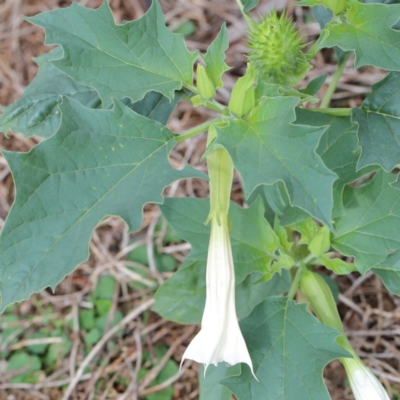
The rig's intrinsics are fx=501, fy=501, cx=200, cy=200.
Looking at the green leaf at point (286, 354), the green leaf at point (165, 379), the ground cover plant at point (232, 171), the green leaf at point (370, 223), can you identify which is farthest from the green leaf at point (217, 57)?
the green leaf at point (165, 379)

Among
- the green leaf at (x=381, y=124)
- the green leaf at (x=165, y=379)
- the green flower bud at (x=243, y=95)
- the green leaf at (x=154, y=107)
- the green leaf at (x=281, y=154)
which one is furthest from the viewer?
the green leaf at (x=165, y=379)

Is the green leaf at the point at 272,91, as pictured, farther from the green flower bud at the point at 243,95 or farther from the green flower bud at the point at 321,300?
the green flower bud at the point at 321,300

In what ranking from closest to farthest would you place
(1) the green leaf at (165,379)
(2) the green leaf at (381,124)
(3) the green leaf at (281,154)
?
1. (3) the green leaf at (281,154)
2. (2) the green leaf at (381,124)
3. (1) the green leaf at (165,379)

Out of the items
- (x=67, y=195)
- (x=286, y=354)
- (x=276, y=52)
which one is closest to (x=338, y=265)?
(x=286, y=354)

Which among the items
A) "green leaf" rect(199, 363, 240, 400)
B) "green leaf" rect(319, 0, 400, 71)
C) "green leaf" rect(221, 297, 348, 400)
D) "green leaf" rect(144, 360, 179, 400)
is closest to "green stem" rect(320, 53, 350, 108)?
"green leaf" rect(319, 0, 400, 71)

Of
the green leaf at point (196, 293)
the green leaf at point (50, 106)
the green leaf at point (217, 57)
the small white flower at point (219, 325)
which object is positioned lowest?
the green leaf at point (196, 293)

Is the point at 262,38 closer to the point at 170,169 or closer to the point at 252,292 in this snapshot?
the point at 170,169

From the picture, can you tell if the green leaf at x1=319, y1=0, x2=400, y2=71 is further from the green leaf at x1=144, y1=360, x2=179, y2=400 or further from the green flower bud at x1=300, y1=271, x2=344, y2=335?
the green leaf at x1=144, y1=360, x2=179, y2=400
